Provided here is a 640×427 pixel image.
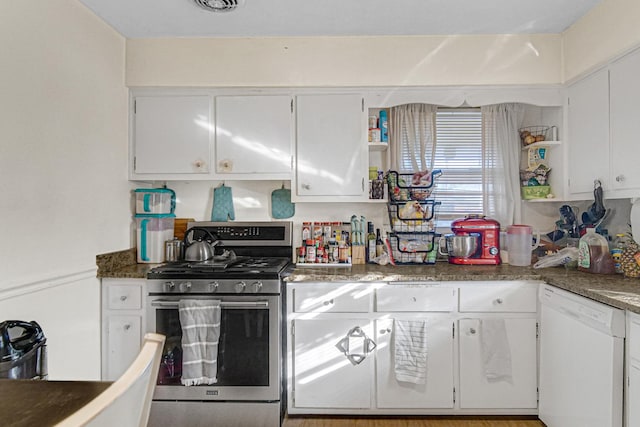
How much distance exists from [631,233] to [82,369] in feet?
10.9

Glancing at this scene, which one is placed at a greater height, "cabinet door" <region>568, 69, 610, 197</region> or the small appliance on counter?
"cabinet door" <region>568, 69, 610, 197</region>

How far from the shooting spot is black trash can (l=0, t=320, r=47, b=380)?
4.55ft

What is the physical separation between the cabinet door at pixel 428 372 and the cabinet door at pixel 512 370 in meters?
0.08

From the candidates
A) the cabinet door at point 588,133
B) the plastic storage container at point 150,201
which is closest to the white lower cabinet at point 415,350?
the cabinet door at point 588,133

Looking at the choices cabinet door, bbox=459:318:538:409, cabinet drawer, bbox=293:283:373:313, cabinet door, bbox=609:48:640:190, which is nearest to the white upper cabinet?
cabinet drawer, bbox=293:283:373:313

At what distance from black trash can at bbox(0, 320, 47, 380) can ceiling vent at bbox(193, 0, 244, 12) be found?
1856 mm

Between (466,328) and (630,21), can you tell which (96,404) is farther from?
(630,21)

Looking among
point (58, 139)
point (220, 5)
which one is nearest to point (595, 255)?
point (220, 5)

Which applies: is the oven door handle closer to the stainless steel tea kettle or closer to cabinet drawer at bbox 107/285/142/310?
cabinet drawer at bbox 107/285/142/310

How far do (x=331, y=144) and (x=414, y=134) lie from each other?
2.21 ft

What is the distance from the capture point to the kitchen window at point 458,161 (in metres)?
2.90

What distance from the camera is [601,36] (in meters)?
2.18

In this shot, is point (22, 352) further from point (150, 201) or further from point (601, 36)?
point (601, 36)

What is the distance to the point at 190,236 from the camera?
2.78m
